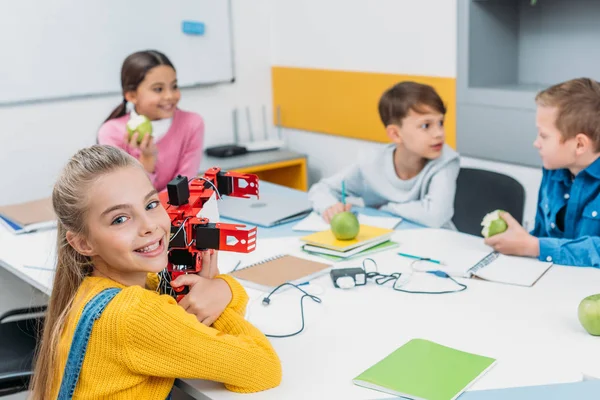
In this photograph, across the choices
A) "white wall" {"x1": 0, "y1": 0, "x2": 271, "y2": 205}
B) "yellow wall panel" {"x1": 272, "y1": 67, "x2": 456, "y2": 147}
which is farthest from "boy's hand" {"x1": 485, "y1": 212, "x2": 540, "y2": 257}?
"white wall" {"x1": 0, "y1": 0, "x2": 271, "y2": 205}

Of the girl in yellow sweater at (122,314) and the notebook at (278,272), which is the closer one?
the girl in yellow sweater at (122,314)

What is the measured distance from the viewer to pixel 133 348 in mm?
1291

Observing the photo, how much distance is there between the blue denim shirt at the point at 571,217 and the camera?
6.56 ft

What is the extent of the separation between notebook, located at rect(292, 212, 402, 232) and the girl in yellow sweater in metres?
0.86

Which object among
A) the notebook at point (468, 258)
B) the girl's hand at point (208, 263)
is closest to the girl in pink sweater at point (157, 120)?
the notebook at point (468, 258)

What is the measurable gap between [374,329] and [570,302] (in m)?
0.47

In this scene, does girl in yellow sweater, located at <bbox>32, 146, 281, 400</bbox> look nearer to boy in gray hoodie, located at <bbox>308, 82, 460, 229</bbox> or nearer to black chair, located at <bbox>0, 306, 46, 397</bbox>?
black chair, located at <bbox>0, 306, 46, 397</bbox>

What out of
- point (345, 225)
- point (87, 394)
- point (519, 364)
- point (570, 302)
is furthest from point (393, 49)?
point (87, 394)

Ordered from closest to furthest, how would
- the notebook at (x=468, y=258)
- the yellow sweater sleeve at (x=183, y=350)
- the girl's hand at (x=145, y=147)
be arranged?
the yellow sweater sleeve at (x=183, y=350), the notebook at (x=468, y=258), the girl's hand at (x=145, y=147)

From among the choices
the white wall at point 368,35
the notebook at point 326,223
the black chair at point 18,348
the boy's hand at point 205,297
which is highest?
the white wall at point 368,35

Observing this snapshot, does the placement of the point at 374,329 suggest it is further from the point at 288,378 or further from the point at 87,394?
the point at 87,394

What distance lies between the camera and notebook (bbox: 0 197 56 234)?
2498 millimetres

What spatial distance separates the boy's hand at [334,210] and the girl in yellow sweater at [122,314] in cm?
90

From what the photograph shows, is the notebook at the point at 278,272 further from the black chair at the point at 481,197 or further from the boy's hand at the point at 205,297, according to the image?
the black chair at the point at 481,197
